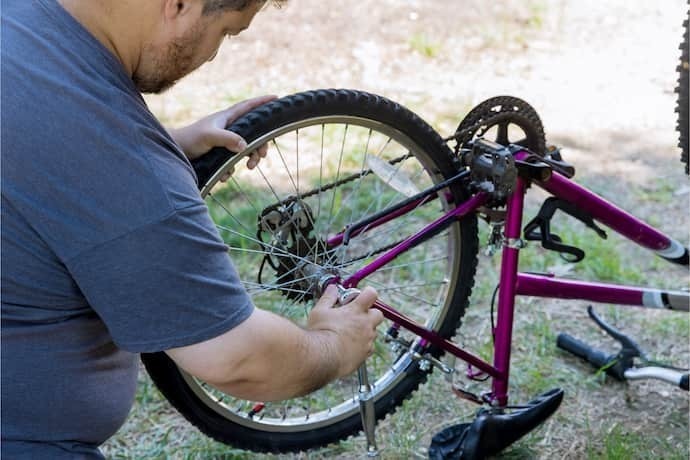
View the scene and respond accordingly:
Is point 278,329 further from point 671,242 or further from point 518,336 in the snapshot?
point 518,336

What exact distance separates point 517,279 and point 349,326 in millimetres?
674

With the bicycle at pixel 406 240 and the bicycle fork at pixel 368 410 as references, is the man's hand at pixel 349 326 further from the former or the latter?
the bicycle fork at pixel 368 410

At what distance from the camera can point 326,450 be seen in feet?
7.58

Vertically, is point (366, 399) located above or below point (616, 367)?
above

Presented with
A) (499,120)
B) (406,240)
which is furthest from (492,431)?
(499,120)

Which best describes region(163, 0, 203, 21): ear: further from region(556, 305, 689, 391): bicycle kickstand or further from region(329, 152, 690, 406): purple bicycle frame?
region(556, 305, 689, 391): bicycle kickstand

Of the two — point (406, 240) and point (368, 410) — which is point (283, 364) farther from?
point (406, 240)

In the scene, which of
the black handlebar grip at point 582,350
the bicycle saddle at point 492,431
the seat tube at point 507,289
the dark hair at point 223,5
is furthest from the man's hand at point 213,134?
the black handlebar grip at point 582,350

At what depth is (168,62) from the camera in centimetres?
140

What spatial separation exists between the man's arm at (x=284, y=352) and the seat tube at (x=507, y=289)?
0.50m

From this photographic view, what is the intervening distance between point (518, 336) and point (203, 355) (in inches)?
65.0

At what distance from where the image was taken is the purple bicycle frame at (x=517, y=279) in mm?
1990

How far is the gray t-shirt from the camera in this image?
1.24 meters

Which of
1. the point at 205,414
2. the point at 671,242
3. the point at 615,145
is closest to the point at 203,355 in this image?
the point at 205,414
